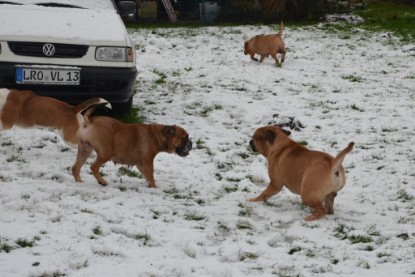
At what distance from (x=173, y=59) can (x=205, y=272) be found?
9867 millimetres

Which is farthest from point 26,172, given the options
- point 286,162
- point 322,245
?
point 322,245

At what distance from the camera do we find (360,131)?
8.70 m

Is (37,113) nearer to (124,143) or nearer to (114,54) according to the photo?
(124,143)

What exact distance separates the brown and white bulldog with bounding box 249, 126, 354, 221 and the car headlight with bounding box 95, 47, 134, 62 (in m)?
2.40

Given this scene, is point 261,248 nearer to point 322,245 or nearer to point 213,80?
point 322,245

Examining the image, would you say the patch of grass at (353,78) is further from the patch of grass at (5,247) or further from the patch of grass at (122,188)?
the patch of grass at (5,247)

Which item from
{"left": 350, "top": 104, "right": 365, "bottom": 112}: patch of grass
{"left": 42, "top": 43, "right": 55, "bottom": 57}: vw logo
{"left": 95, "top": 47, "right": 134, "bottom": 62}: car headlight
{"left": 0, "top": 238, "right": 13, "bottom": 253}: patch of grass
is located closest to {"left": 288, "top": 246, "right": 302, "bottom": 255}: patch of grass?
{"left": 0, "top": 238, "right": 13, "bottom": 253}: patch of grass

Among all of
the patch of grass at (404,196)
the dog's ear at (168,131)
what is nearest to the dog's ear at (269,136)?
the dog's ear at (168,131)

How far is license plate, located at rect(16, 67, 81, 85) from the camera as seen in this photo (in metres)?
7.24

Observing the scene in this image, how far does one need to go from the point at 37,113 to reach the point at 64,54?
1215 millimetres

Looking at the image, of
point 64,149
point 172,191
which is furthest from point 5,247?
point 64,149

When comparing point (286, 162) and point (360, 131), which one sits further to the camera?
point (360, 131)

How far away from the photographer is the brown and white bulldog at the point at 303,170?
17.3ft

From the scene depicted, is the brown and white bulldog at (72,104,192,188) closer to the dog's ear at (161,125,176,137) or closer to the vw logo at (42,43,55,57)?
the dog's ear at (161,125,176,137)
